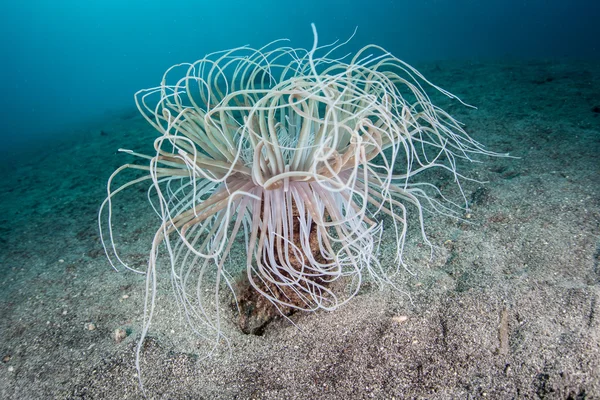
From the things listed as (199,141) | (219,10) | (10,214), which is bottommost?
(10,214)

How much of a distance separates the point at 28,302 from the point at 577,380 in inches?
155

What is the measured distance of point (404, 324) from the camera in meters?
2.27

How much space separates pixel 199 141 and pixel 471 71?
10.6 metres

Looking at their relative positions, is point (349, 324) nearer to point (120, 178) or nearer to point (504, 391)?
point (504, 391)

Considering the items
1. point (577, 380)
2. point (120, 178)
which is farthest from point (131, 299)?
point (120, 178)

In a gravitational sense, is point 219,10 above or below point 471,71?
above

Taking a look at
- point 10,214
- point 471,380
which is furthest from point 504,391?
point 10,214

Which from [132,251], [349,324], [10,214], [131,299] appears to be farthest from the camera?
[10,214]

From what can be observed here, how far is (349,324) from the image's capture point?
2369mm

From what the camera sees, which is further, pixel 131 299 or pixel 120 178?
pixel 120 178

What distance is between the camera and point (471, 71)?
1068cm

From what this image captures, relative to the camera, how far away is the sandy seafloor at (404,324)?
1.94 metres

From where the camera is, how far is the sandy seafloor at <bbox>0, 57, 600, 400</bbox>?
6.36 ft

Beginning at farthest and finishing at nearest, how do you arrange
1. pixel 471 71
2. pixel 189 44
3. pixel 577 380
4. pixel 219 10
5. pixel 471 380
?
pixel 219 10
pixel 189 44
pixel 471 71
pixel 471 380
pixel 577 380
